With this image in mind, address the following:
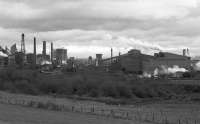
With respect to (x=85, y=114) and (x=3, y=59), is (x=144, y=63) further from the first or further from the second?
(x=85, y=114)

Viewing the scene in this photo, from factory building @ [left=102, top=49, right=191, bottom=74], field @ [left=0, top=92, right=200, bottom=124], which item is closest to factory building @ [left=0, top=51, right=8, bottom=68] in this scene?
factory building @ [left=102, top=49, right=191, bottom=74]

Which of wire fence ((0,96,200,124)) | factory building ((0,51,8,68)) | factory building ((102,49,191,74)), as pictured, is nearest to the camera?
wire fence ((0,96,200,124))

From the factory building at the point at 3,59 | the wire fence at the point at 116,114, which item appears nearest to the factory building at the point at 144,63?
the factory building at the point at 3,59

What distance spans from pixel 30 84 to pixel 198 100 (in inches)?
1384

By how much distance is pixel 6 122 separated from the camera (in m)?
20.9

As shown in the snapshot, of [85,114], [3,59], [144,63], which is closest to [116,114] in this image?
[85,114]

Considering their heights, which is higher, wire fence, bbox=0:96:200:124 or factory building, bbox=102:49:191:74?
factory building, bbox=102:49:191:74

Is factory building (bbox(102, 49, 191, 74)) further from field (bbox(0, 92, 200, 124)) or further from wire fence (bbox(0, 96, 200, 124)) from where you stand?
wire fence (bbox(0, 96, 200, 124))

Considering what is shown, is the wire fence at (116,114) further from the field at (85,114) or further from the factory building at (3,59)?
the factory building at (3,59)

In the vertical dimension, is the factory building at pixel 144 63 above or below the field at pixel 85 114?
above

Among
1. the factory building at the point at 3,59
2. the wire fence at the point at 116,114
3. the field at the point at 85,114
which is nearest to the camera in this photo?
the field at the point at 85,114

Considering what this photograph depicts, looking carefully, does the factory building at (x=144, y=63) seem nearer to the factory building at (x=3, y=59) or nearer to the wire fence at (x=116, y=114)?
the factory building at (x=3, y=59)

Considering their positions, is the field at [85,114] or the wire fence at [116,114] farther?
the wire fence at [116,114]

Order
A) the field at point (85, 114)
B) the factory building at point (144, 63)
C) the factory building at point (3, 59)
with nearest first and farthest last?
1. the field at point (85, 114)
2. the factory building at point (3, 59)
3. the factory building at point (144, 63)
